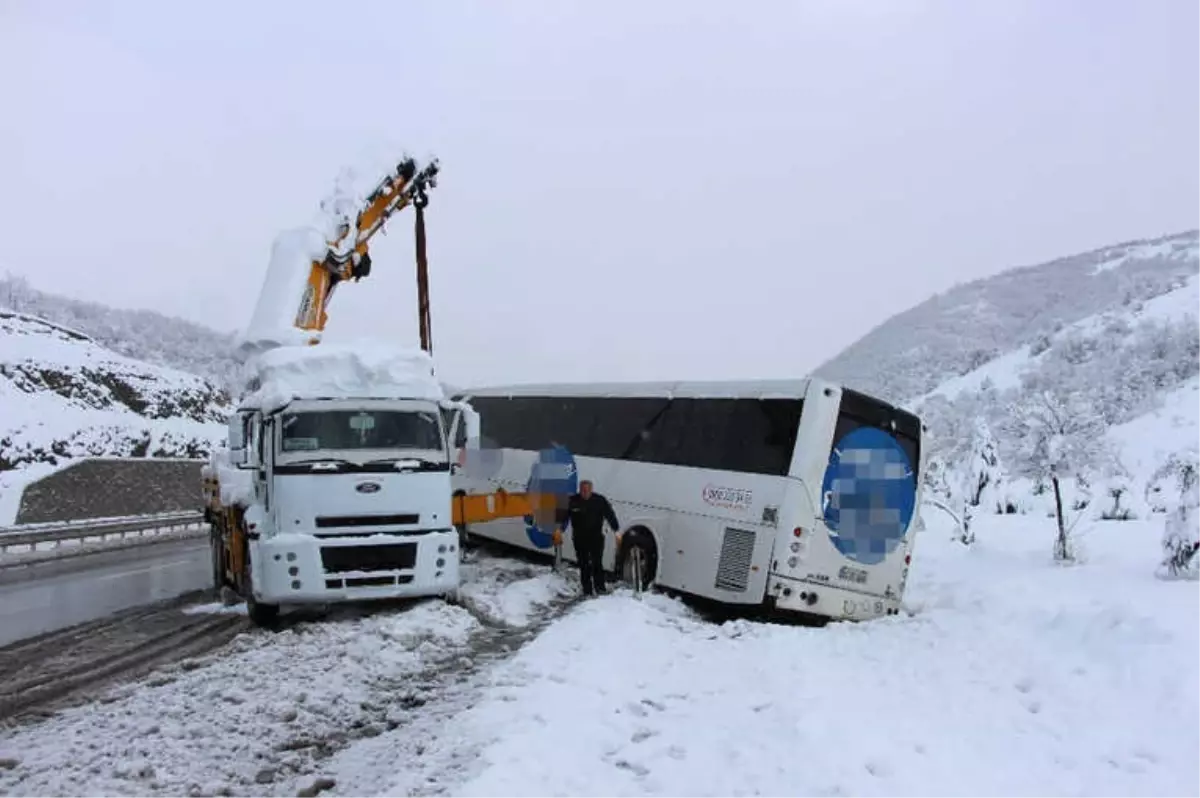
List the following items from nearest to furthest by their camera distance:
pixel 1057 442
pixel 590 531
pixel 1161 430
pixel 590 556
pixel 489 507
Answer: pixel 590 531 → pixel 590 556 → pixel 489 507 → pixel 1057 442 → pixel 1161 430

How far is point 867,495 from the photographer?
13047mm

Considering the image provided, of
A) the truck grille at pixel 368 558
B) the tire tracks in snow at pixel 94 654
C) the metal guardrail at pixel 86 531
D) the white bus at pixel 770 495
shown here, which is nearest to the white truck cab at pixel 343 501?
the truck grille at pixel 368 558

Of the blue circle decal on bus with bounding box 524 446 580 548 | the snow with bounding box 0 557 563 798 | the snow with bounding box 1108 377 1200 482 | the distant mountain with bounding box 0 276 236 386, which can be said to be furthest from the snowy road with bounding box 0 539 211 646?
the distant mountain with bounding box 0 276 236 386

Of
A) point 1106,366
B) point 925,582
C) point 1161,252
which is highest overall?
point 1161,252

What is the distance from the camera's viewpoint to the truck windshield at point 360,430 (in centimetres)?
1227

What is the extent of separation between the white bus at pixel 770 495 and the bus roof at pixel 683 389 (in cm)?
3

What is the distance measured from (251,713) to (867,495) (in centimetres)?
814

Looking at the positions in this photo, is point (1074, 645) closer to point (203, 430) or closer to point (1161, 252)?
point (203, 430)

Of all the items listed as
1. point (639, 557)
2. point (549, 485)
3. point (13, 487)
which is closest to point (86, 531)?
point (13, 487)

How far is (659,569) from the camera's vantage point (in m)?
14.5

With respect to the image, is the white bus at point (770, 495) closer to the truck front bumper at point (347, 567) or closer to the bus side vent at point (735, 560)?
the bus side vent at point (735, 560)

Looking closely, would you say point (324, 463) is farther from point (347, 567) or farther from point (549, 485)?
point (549, 485)

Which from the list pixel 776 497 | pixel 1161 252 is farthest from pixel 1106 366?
pixel 1161 252

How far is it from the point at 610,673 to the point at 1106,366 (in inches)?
3180
